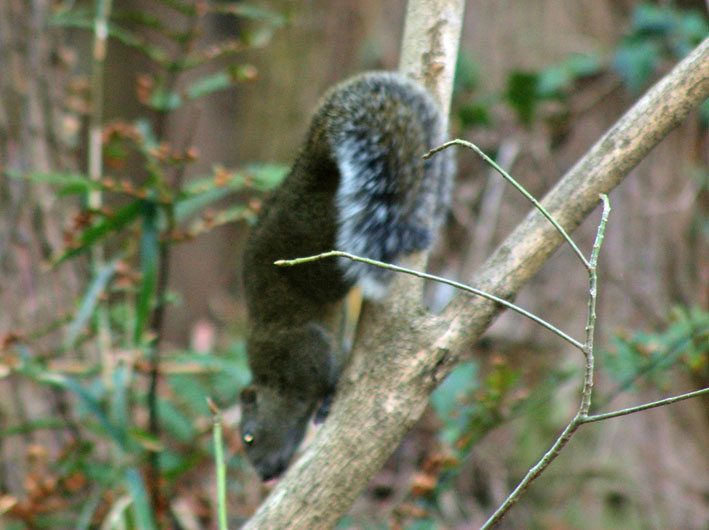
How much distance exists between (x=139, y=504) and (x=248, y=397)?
47 centimetres

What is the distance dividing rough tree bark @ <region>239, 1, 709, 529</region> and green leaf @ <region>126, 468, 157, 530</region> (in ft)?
2.05

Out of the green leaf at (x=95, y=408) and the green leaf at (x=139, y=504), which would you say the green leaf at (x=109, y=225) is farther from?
the green leaf at (x=139, y=504)

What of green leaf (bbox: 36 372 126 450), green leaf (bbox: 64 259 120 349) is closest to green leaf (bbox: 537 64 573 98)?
green leaf (bbox: 64 259 120 349)

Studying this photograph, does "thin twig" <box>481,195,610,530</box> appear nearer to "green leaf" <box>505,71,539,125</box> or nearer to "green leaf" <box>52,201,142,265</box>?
"green leaf" <box>52,201,142,265</box>

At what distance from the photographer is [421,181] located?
197 centimetres

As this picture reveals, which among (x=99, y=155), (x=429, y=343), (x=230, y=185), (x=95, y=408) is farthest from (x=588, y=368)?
(x=99, y=155)

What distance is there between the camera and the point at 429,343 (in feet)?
5.17

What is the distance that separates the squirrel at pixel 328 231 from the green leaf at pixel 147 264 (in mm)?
295

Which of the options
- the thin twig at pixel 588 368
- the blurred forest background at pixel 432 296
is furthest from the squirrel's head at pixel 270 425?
the thin twig at pixel 588 368

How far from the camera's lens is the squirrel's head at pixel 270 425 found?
7.71 feet

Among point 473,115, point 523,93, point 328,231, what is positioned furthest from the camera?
point 473,115

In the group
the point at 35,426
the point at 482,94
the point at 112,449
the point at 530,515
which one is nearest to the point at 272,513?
the point at 35,426

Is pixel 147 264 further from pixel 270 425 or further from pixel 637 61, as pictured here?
pixel 637 61

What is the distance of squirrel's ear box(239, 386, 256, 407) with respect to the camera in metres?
2.36
